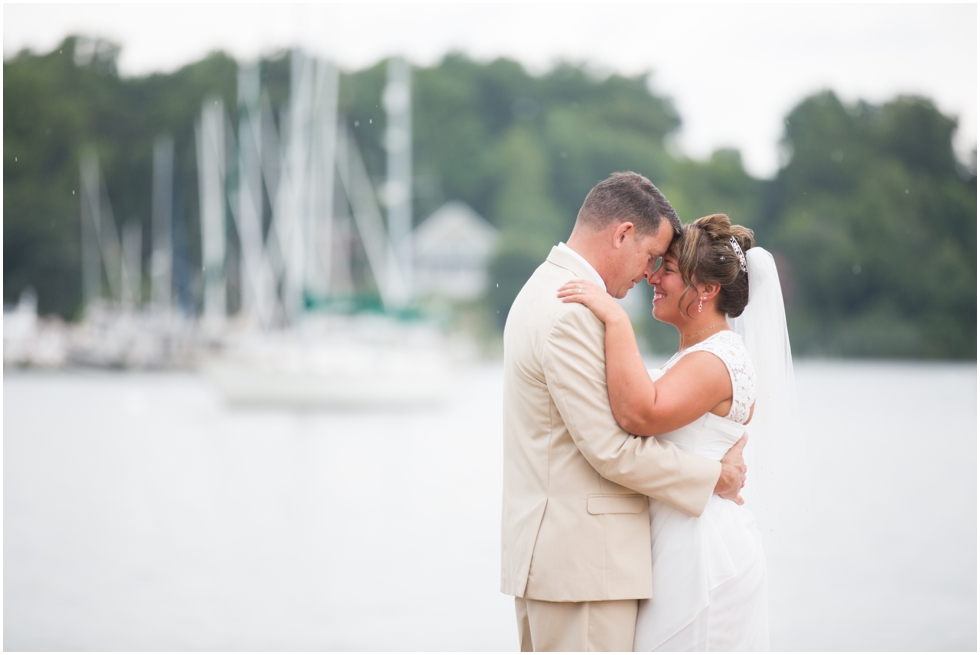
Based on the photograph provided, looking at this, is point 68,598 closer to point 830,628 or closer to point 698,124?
point 830,628

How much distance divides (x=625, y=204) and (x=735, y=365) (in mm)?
482

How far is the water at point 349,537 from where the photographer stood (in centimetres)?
606

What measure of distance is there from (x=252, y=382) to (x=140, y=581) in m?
14.0

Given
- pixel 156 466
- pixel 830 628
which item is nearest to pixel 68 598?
pixel 830 628

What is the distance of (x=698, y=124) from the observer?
40969 mm

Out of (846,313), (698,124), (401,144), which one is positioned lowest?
(846,313)

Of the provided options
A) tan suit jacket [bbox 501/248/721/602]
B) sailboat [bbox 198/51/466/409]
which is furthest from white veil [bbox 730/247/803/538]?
sailboat [bbox 198/51/466/409]

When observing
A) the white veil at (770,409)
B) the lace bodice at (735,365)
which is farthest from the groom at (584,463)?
the white veil at (770,409)

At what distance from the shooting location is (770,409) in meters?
2.65

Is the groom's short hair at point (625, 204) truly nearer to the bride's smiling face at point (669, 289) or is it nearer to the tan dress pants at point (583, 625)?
the bride's smiling face at point (669, 289)

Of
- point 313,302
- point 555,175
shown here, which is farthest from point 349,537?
point 555,175

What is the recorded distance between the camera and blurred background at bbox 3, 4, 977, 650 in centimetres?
751

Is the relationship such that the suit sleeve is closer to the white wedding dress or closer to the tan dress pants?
the white wedding dress

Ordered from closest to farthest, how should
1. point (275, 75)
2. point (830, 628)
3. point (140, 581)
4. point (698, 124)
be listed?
point (830, 628) → point (140, 581) → point (275, 75) → point (698, 124)
